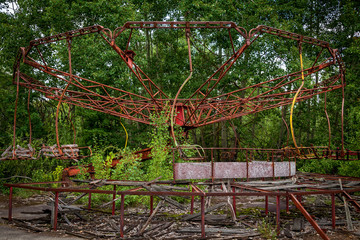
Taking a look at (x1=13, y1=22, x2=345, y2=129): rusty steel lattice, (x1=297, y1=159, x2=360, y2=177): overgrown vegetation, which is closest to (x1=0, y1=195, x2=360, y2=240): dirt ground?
(x1=13, y1=22, x2=345, y2=129): rusty steel lattice

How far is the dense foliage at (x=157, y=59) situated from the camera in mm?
19188

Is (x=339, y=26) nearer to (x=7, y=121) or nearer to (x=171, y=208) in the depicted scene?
(x=171, y=208)

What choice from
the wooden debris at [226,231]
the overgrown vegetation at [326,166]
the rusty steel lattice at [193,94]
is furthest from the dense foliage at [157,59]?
the wooden debris at [226,231]

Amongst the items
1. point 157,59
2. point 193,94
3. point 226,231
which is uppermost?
point 157,59

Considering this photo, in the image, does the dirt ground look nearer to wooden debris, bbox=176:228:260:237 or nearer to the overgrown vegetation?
wooden debris, bbox=176:228:260:237

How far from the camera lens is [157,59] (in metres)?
25.5

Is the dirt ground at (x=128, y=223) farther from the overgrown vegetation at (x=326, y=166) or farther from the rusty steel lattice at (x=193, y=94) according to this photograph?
the overgrown vegetation at (x=326, y=166)

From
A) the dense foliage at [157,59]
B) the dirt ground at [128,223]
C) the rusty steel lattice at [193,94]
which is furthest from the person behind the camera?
the dense foliage at [157,59]

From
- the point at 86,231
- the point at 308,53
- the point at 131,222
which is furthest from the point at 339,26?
the point at 86,231

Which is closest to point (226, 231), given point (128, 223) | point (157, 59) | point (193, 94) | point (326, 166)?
point (128, 223)

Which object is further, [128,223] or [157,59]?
[157,59]

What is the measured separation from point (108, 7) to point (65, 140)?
947 centimetres

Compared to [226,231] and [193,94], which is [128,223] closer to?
[226,231]

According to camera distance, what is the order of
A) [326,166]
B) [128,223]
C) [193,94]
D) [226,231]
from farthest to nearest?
[326,166] < [128,223] < [193,94] < [226,231]
